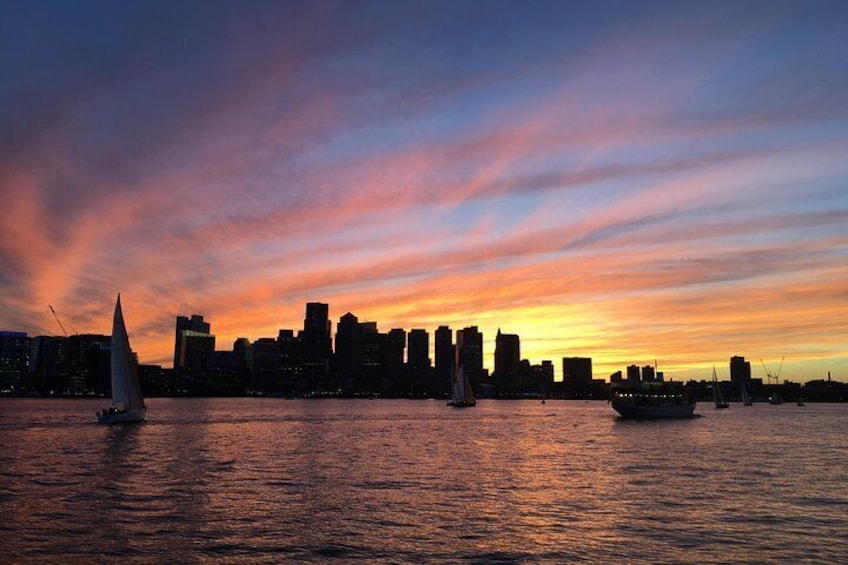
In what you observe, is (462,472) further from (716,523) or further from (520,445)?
(520,445)

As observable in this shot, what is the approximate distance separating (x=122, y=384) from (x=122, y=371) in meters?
3.93

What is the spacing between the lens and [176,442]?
103 m

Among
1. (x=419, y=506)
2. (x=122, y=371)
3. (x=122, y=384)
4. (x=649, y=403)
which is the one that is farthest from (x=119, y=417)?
(x=649, y=403)

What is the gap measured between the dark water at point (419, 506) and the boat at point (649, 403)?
95.2 metres

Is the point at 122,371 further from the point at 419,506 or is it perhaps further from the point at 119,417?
the point at 419,506

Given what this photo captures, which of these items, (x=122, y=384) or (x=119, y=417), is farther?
(x=119, y=417)

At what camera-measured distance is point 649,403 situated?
608 ft

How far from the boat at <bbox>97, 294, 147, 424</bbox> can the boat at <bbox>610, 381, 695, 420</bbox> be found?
407ft

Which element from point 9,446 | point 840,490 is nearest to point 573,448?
point 840,490

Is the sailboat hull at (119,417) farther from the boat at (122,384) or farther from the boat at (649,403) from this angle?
the boat at (649,403)

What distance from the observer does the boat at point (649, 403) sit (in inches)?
7210

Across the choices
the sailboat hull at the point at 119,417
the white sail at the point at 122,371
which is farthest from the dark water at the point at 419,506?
the sailboat hull at the point at 119,417

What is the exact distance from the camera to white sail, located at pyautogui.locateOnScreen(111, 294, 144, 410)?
124m

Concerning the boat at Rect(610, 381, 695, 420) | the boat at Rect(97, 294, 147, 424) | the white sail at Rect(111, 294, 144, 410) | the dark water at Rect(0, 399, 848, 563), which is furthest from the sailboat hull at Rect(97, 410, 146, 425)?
the boat at Rect(610, 381, 695, 420)
